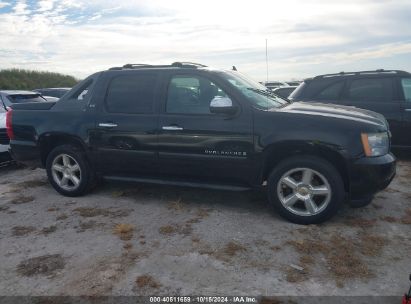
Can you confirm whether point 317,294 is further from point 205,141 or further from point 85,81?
point 85,81

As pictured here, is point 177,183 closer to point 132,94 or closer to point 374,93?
point 132,94

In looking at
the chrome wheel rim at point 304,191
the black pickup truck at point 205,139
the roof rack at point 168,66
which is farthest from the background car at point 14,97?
the chrome wheel rim at point 304,191

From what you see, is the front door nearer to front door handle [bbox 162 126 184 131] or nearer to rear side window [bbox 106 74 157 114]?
front door handle [bbox 162 126 184 131]

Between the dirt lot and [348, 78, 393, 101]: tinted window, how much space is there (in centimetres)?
233

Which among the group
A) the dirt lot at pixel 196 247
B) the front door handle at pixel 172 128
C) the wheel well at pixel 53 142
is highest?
the front door handle at pixel 172 128

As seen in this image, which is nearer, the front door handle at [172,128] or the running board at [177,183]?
the running board at [177,183]

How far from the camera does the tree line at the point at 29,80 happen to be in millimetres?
27797

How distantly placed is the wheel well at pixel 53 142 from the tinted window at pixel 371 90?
494 centimetres

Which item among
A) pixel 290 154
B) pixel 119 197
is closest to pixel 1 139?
pixel 119 197

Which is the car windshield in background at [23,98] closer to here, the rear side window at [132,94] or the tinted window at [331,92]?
the rear side window at [132,94]

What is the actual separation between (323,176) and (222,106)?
1.33 metres

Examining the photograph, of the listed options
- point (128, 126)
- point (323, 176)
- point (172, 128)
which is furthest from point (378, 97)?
point (128, 126)

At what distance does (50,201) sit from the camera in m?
5.51

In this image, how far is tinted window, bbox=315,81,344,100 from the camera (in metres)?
7.48
